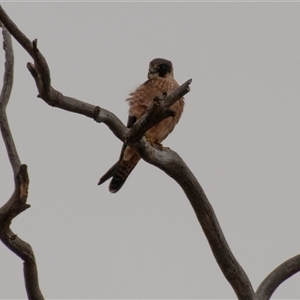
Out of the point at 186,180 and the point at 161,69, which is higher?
the point at 161,69

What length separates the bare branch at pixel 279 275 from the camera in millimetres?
3729

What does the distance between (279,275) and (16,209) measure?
1645mm

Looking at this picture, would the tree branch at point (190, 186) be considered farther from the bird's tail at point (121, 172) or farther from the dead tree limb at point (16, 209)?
the bird's tail at point (121, 172)

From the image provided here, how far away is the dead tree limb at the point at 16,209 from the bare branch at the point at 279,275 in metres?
1.33

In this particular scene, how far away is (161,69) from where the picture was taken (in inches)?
227

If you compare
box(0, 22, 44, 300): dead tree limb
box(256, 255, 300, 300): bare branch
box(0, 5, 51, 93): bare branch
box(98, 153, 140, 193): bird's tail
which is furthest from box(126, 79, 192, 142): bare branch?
box(98, 153, 140, 193): bird's tail

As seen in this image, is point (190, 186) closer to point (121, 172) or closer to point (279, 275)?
point (279, 275)

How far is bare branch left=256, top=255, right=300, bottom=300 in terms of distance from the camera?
3.73m

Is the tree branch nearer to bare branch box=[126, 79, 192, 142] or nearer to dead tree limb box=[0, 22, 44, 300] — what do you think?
bare branch box=[126, 79, 192, 142]

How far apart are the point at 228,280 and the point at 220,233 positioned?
31 centimetres

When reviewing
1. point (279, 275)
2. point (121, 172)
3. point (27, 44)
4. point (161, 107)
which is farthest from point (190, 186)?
point (121, 172)

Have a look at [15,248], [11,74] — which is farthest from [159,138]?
[15,248]

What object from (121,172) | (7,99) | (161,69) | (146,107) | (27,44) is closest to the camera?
(27,44)

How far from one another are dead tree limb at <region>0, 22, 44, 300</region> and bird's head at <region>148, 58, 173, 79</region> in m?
1.93
